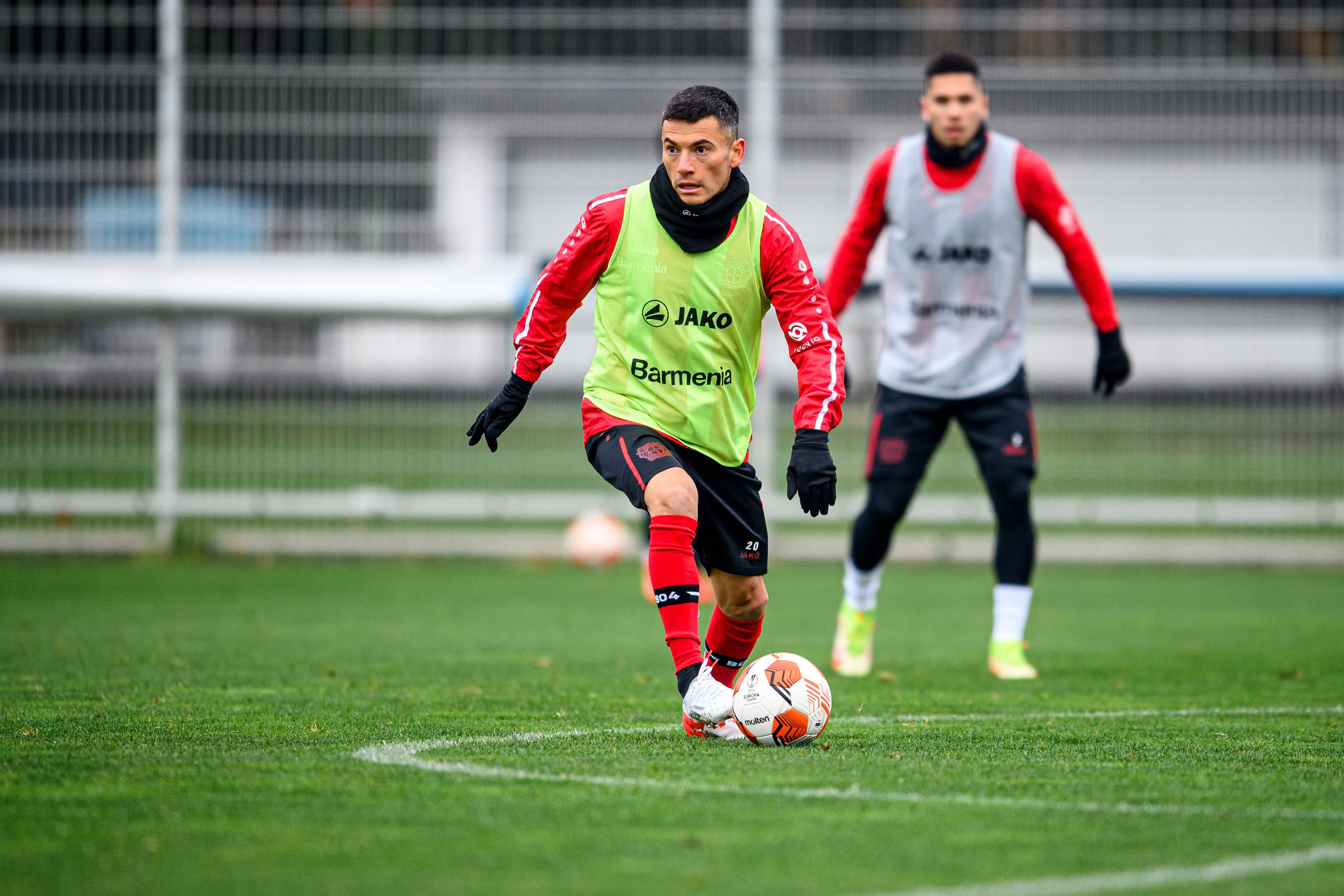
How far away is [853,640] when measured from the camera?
661 cm

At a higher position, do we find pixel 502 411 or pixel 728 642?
pixel 502 411

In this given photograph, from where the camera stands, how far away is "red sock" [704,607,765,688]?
501cm

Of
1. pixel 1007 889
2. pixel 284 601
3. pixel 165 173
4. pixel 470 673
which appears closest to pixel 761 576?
pixel 470 673

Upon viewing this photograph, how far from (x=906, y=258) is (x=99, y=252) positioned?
7380mm

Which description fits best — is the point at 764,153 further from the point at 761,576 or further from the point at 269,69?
the point at 761,576

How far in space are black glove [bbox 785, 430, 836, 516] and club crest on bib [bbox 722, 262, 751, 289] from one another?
55cm

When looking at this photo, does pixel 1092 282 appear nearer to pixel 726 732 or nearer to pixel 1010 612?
pixel 1010 612

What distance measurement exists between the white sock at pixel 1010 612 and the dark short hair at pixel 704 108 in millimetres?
2549

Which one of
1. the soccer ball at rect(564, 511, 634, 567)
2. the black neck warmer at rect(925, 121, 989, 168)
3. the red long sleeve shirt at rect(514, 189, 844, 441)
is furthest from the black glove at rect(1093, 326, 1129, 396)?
the soccer ball at rect(564, 511, 634, 567)

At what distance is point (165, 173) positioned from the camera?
474 inches

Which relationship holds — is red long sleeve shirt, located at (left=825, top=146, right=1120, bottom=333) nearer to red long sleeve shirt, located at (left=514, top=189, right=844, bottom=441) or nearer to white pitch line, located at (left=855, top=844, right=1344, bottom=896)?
red long sleeve shirt, located at (left=514, top=189, right=844, bottom=441)

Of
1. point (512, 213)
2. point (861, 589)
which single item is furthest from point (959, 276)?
point (512, 213)

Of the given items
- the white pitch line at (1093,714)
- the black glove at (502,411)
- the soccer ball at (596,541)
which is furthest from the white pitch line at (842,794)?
the soccer ball at (596,541)

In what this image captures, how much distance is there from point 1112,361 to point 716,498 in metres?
2.41
